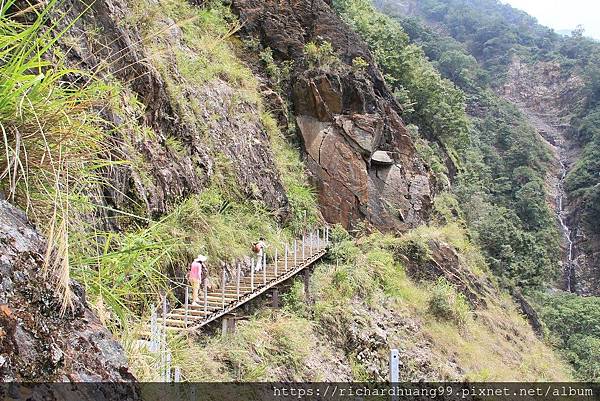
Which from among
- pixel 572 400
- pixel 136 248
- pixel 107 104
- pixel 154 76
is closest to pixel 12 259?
pixel 136 248

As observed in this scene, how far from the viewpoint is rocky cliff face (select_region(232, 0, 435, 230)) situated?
17625 mm

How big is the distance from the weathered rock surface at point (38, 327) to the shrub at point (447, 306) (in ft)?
42.5

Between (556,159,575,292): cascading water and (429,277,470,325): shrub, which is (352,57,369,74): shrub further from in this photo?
(556,159,575,292): cascading water

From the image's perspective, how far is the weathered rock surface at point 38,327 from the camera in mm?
1635

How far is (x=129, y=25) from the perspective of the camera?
839 cm

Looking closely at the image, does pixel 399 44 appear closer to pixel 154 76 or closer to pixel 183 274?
pixel 154 76

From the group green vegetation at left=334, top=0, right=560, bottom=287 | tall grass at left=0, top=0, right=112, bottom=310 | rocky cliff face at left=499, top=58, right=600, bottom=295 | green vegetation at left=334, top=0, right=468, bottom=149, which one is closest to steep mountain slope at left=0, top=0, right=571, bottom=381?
tall grass at left=0, top=0, right=112, bottom=310

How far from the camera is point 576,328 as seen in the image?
26.7 m

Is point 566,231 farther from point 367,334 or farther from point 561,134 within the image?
point 367,334

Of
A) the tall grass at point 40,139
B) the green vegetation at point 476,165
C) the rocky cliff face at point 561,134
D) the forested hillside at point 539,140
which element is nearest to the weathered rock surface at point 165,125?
the tall grass at point 40,139

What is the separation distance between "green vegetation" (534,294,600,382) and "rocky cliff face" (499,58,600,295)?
1217 centimetres

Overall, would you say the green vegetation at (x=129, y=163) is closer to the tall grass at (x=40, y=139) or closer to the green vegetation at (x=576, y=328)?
the tall grass at (x=40, y=139)

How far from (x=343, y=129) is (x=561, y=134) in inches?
2197

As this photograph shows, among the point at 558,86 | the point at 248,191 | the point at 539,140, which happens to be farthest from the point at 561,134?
the point at 248,191
